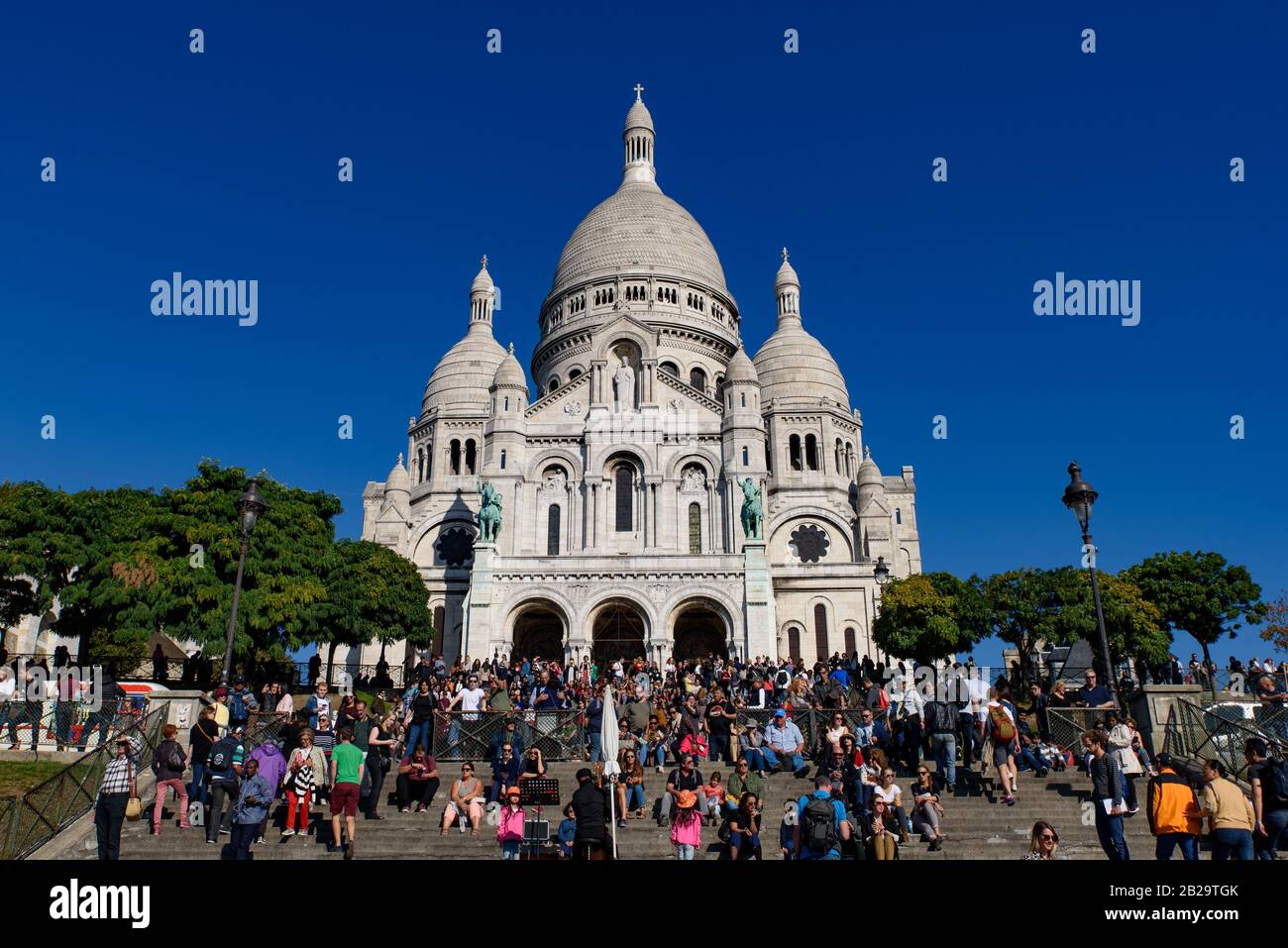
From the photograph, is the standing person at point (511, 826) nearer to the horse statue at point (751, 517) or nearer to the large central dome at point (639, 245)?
the horse statue at point (751, 517)

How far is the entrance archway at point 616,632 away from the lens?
41.7 m

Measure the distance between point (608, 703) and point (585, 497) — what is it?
29468mm

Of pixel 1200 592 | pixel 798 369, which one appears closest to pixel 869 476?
pixel 798 369

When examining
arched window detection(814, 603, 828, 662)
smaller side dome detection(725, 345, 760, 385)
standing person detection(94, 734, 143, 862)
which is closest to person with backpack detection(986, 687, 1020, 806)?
standing person detection(94, 734, 143, 862)

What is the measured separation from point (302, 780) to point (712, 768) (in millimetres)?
7699

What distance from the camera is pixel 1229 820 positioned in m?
10.7

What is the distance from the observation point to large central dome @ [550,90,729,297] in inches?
2549

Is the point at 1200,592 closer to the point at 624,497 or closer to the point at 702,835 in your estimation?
the point at 624,497

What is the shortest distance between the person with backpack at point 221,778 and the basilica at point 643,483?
24847mm

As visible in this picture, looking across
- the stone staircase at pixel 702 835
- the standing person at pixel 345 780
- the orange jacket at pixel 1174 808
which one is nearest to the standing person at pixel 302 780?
the stone staircase at pixel 702 835

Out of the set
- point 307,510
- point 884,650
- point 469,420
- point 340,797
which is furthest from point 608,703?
point 469,420

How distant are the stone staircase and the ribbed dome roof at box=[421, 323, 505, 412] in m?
44.2

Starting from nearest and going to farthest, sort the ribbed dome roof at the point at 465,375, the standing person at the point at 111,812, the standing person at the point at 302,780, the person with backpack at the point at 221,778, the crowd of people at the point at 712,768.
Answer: the crowd of people at the point at 712,768
the standing person at the point at 111,812
the person with backpack at the point at 221,778
the standing person at the point at 302,780
the ribbed dome roof at the point at 465,375

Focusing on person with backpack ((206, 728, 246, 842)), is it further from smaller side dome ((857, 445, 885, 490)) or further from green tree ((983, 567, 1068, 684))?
smaller side dome ((857, 445, 885, 490))
